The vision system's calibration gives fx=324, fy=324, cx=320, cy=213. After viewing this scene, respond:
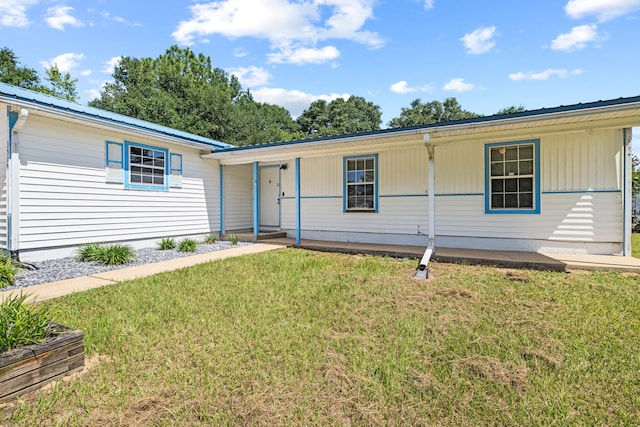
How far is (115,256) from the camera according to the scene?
643 cm

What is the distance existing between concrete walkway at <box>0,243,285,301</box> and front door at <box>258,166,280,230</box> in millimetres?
2728

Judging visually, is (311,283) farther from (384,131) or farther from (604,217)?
(604,217)

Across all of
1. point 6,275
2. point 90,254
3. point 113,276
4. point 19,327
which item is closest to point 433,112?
point 90,254

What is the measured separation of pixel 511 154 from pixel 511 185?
674mm

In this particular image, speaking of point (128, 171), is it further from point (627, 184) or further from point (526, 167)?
point (627, 184)

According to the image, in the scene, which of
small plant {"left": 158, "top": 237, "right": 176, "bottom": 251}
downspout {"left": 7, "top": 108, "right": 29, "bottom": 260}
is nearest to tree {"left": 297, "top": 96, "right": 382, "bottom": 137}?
small plant {"left": 158, "top": 237, "right": 176, "bottom": 251}

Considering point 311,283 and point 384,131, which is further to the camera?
point 384,131

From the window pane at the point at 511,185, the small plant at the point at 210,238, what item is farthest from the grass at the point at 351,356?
the small plant at the point at 210,238

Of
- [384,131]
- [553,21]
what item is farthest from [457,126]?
[553,21]

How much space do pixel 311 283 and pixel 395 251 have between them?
2.98 meters

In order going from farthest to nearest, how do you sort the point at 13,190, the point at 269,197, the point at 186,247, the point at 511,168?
the point at 269,197, the point at 186,247, the point at 511,168, the point at 13,190

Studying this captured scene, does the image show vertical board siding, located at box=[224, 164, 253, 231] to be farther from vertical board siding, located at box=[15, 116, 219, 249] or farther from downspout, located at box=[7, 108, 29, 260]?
downspout, located at box=[7, 108, 29, 260]

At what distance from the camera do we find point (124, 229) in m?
7.69

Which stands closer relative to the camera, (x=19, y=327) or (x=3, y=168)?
(x=19, y=327)
